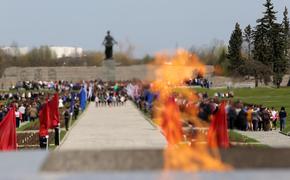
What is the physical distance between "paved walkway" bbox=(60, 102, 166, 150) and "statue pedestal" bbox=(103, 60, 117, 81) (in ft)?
156

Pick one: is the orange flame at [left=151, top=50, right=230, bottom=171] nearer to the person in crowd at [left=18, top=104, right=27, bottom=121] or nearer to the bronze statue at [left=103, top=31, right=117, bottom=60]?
the person in crowd at [left=18, top=104, right=27, bottom=121]

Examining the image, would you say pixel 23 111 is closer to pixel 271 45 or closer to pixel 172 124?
pixel 172 124

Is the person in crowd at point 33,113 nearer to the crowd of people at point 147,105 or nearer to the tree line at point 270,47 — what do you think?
the crowd of people at point 147,105

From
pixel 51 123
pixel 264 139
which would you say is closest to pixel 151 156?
pixel 51 123

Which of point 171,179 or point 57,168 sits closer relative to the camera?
point 171,179

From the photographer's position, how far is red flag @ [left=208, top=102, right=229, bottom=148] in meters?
9.34

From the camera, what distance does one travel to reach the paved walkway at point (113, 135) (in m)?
23.1

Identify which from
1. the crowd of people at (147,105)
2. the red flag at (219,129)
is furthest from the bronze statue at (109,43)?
the red flag at (219,129)

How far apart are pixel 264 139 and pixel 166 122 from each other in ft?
41.9

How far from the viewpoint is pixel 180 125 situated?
40.9 ft

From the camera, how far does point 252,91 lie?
5912 cm

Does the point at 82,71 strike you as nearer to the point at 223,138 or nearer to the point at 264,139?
the point at 264,139

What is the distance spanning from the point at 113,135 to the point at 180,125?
51.8 ft

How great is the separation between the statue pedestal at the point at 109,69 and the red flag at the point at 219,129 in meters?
76.8
